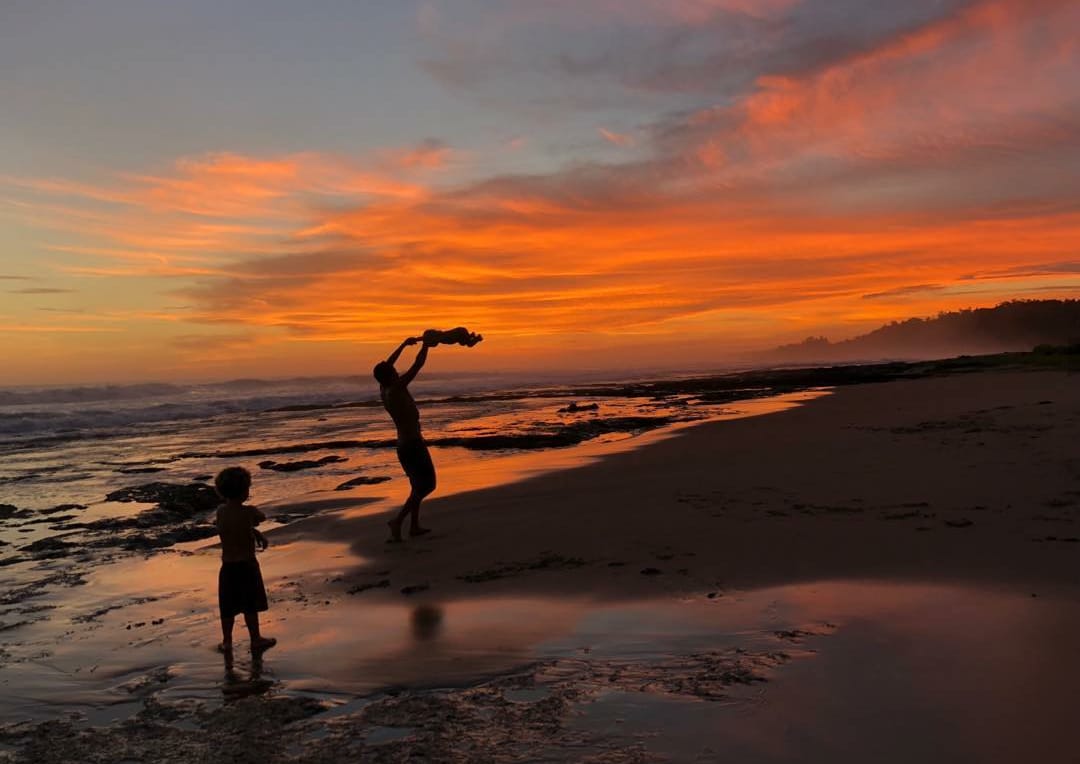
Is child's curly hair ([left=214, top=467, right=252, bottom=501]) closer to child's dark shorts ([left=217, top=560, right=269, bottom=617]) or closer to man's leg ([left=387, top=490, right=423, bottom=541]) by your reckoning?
child's dark shorts ([left=217, top=560, right=269, bottom=617])

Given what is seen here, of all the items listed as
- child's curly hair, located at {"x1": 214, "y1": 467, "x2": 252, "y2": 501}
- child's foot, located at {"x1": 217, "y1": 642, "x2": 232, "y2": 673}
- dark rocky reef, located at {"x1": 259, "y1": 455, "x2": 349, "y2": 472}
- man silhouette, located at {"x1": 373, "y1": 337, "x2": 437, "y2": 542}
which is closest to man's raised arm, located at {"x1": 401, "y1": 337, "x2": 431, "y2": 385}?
man silhouette, located at {"x1": 373, "y1": 337, "x2": 437, "y2": 542}

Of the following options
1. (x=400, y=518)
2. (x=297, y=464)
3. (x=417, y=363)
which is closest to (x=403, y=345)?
(x=417, y=363)

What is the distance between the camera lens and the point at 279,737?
12.3 ft

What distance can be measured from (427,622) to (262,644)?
3.89 ft

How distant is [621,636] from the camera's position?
493 cm

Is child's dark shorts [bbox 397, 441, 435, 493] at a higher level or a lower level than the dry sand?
higher

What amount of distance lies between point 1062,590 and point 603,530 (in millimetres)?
4320

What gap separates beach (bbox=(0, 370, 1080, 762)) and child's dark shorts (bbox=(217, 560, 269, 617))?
31 cm

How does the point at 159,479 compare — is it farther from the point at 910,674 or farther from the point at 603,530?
the point at 910,674

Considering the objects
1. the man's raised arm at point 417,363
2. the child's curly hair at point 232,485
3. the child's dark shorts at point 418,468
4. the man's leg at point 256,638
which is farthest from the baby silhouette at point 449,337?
the man's leg at point 256,638

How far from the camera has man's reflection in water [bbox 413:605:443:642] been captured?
531cm

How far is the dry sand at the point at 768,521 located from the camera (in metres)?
6.20

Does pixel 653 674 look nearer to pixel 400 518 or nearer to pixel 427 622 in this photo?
pixel 427 622

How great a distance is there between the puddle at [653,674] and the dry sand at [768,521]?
61cm
